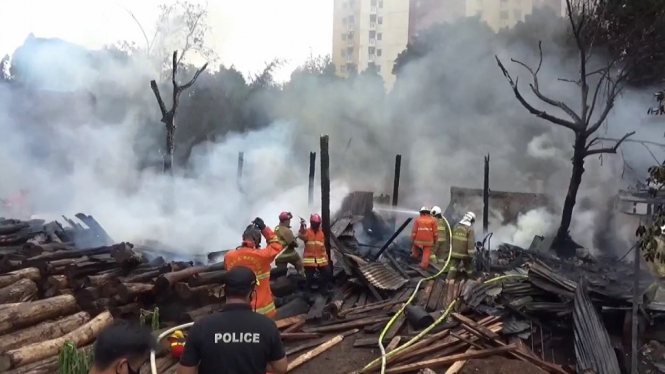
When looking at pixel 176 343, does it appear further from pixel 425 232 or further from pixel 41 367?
pixel 425 232

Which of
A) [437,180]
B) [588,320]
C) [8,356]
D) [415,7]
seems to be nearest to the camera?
[8,356]

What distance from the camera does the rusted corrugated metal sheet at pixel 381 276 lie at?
27.8 feet

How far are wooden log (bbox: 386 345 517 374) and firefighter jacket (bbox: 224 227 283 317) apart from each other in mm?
1675

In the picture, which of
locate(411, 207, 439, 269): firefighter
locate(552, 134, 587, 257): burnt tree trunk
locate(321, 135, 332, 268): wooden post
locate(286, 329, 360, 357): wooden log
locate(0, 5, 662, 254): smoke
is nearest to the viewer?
locate(286, 329, 360, 357): wooden log

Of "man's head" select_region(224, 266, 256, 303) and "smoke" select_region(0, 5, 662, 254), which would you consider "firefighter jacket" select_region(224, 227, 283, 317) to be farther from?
"smoke" select_region(0, 5, 662, 254)

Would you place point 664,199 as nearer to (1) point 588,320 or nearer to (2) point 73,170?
(1) point 588,320

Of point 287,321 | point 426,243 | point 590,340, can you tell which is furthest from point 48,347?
point 426,243

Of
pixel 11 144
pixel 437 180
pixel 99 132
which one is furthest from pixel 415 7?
pixel 11 144

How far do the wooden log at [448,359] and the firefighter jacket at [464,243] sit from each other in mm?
3323

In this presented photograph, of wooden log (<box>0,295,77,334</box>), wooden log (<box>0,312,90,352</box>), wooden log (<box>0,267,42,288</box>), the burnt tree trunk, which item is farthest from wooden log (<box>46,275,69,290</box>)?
the burnt tree trunk

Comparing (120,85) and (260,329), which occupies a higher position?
(120,85)

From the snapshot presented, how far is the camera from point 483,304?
7535mm

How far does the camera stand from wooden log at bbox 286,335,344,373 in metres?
5.89

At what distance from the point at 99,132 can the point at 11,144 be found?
319 centimetres
